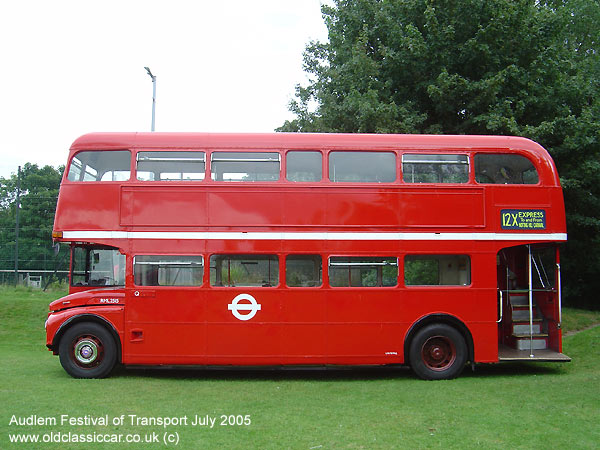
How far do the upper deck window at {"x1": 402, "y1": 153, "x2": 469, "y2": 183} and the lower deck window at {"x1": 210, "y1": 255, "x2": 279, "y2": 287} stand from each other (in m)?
2.85

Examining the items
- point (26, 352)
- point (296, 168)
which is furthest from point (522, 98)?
point (26, 352)

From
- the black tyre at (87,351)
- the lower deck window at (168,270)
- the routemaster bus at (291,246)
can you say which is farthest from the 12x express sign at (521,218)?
the black tyre at (87,351)

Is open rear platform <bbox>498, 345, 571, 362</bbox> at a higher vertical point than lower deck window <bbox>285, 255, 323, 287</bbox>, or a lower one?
lower

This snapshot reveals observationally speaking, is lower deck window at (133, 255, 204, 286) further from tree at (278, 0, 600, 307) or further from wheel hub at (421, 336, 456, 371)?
tree at (278, 0, 600, 307)

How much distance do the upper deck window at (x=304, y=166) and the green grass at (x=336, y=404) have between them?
11.7 ft

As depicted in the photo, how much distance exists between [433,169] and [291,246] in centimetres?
288

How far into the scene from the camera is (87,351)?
995cm

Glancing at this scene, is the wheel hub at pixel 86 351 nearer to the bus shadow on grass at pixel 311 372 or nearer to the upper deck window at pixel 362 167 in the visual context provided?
the bus shadow on grass at pixel 311 372

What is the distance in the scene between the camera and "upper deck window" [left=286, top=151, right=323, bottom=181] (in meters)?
9.99

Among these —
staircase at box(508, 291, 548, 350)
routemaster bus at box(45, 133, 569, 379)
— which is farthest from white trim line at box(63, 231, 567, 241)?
staircase at box(508, 291, 548, 350)

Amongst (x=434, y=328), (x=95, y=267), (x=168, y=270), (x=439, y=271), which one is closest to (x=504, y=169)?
(x=439, y=271)

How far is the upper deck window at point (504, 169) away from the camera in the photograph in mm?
10141

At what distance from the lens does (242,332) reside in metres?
9.88

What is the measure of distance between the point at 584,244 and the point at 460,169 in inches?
350
